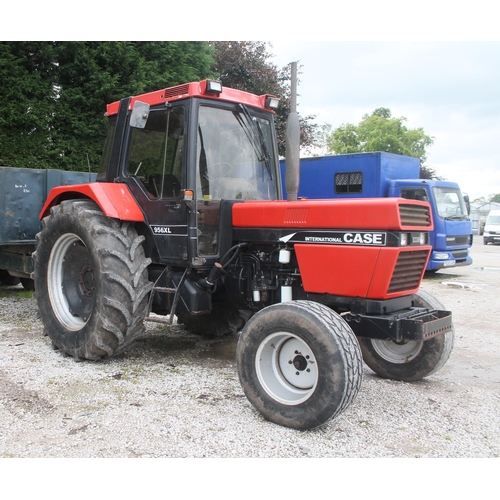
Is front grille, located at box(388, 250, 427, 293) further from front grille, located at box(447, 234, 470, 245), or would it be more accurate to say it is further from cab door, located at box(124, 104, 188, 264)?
front grille, located at box(447, 234, 470, 245)

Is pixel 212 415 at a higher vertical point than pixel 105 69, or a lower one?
lower

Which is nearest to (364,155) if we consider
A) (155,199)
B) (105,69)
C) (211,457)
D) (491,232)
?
(105,69)

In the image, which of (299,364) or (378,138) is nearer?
(299,364)

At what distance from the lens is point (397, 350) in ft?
15.1

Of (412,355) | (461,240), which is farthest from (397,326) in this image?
(461,240)

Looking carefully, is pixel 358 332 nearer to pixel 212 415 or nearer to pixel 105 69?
pixel 212 415

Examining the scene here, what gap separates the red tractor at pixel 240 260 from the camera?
3709 millimetres

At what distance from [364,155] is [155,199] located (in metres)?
7.93

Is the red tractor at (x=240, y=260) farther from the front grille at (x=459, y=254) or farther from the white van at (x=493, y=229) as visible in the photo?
the white van at (x=493, y=229)

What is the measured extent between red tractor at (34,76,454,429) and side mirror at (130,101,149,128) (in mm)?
17

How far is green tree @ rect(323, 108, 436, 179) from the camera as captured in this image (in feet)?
156

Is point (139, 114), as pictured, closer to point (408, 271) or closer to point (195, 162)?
point (195, 162)

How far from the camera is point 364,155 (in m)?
11.9

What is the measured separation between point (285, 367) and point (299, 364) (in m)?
0.14
